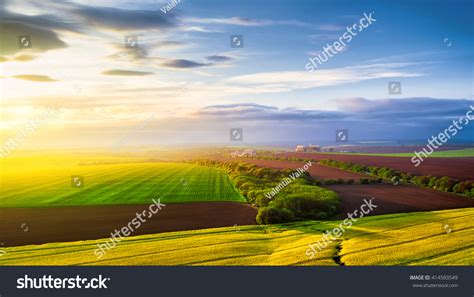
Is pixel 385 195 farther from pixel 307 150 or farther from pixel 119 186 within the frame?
pixel 119 186

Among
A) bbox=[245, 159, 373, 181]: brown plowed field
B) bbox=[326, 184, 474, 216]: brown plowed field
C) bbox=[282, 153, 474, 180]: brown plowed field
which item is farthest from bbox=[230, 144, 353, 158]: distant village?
bbox=[326, 184, 474, 216]: brown plowed field

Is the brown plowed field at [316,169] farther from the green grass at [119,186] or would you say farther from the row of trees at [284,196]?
the green grass at [119,186]

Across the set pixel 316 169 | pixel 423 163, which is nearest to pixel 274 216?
pixel 316 169

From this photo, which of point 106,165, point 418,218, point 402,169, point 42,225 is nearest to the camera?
point 418,218

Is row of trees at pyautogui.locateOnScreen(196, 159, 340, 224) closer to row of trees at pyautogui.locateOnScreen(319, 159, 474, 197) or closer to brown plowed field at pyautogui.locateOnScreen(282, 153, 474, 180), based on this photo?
brown plowed field at pyautogui.locateOnScreen(282, 153, 474, 180)
